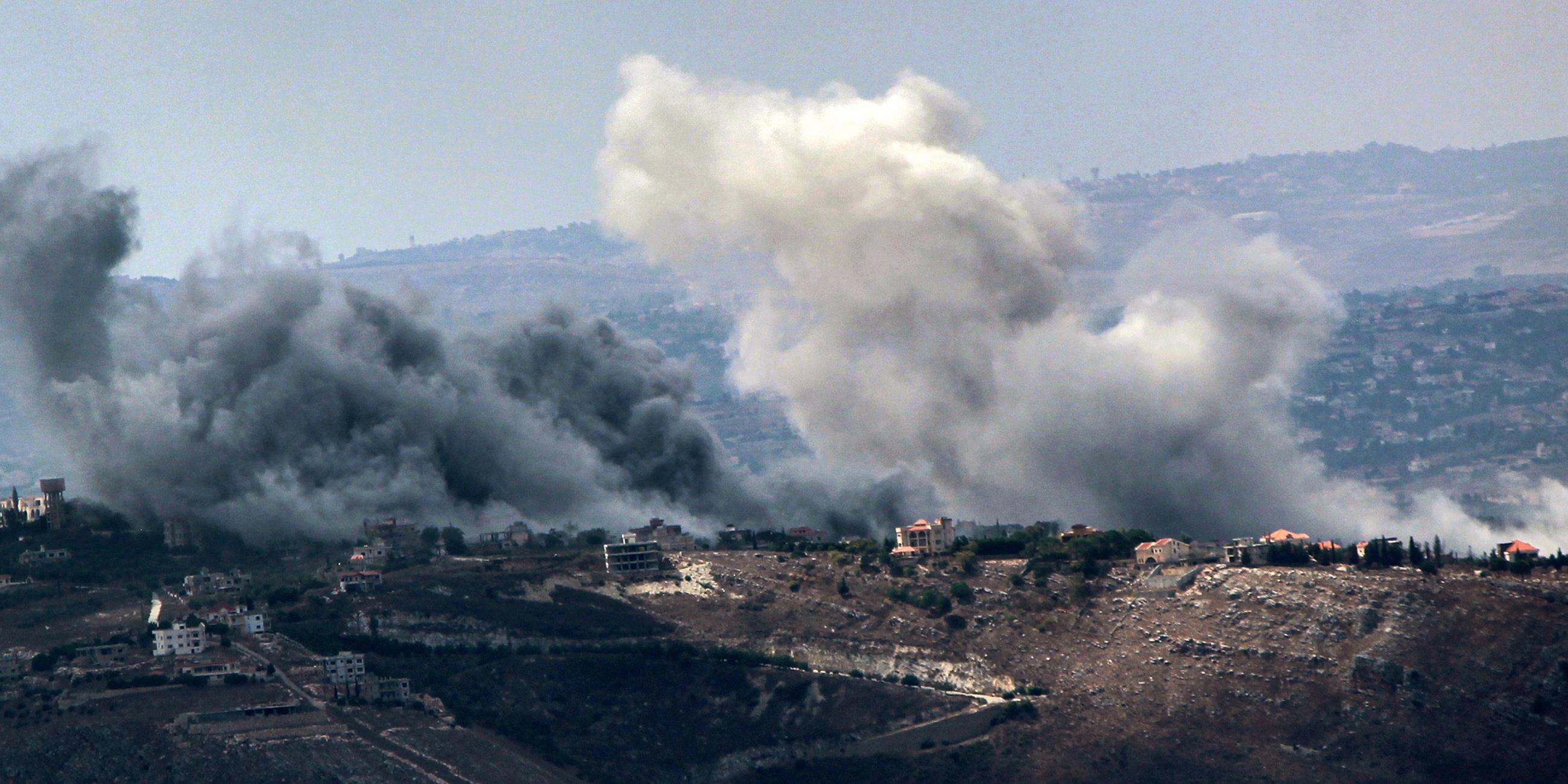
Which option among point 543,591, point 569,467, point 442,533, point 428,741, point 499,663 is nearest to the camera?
point 428,741

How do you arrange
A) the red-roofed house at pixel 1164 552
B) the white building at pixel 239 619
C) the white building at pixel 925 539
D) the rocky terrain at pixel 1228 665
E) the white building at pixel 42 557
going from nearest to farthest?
the rocky terrain at pixel 1228 665 < the white building at pixel 239 619 < the red-roofed house at pixel 1164 552 < the white building at pixel 42 557 < the white building at pixel 925 539

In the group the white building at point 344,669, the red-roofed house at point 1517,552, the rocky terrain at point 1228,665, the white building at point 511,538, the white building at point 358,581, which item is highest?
the white building at point 511,538

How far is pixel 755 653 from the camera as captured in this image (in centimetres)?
10162

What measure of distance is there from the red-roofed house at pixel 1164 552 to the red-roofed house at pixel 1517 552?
11855mm

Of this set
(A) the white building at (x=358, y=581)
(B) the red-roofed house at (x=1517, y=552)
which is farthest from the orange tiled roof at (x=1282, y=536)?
(A) the white building at (x=358, y=581)

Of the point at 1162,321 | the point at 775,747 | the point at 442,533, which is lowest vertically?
the point at 775,747

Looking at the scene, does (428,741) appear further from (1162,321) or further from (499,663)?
(1162,321)

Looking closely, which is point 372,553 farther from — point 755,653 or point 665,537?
point 755,653

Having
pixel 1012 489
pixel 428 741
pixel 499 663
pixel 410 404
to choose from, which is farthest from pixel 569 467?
pixel 428 741

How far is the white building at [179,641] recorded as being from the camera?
95750 millimetres

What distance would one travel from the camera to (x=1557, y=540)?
427 feet

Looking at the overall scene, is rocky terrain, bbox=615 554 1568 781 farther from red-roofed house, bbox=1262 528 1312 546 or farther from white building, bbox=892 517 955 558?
white building, bbox=892 517 955 558

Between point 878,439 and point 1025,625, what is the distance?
107ft

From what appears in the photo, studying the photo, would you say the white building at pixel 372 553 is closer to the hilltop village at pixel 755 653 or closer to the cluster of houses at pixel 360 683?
the hilltop village at pixel 755 653
